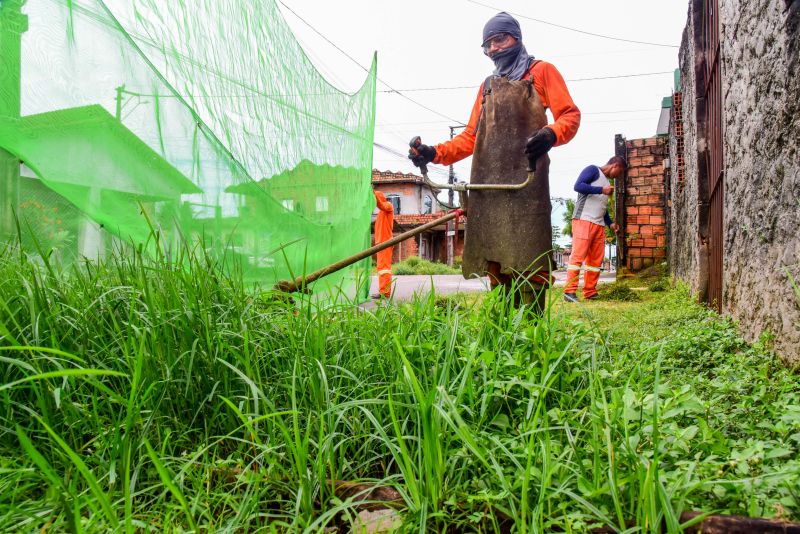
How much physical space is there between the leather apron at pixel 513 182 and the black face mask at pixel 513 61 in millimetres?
79

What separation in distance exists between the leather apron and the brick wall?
19.9ft

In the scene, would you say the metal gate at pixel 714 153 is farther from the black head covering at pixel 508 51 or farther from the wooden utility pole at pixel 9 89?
the wooden utility pole at pixel 9 89

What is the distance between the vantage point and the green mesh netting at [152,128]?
6.95 ft

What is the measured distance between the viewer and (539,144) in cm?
293

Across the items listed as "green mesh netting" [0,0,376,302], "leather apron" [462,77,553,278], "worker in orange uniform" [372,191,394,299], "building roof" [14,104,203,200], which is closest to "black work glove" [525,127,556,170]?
"leather apron" [462,77,553,278]

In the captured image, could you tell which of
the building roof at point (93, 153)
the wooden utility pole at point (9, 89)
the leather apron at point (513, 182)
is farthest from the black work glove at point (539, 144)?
the wooden utility pole at point (9, 89)

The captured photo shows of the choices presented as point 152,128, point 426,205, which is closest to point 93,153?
point 152,128

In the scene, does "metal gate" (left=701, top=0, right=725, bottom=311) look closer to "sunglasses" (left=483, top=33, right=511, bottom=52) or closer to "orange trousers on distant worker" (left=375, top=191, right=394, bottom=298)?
"sunglasses" (left=483, top=33, right=511, bottom=52)

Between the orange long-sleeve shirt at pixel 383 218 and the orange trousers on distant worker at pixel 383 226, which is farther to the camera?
the orange long-sleeve shirt at pixel 383 218

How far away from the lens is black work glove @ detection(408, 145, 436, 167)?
11.1ft

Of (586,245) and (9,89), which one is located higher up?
(9,89)

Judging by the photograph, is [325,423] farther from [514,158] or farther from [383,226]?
[383,226]

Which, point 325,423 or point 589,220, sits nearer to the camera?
point 325,423

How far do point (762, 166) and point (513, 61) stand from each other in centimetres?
149
